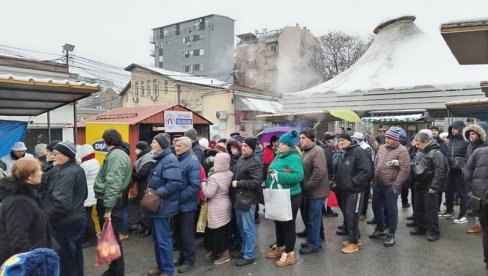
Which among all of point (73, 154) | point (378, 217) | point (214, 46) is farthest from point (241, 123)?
point (214, 46)

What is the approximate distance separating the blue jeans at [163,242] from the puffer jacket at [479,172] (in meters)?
3.78

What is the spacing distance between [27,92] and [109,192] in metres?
1.87

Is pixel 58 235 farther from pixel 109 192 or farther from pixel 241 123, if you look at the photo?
pixel 241 123

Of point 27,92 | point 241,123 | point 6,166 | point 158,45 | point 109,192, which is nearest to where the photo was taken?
point 109,192

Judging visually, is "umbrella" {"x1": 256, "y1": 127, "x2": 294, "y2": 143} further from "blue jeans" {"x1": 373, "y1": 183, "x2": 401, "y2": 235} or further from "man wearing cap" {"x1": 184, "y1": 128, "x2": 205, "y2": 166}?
"blue jeans" {"x1": 373, "y1": 183, "x2": 401, "y2": 235}

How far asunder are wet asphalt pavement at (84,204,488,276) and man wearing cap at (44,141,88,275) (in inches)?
41.7

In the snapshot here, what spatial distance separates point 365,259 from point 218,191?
222 centimetres

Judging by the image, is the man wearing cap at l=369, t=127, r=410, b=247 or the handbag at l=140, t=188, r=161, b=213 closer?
the handbag at l=140, t=188, r=161, b=213

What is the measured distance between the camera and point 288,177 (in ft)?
15.5

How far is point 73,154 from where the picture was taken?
3.88 m

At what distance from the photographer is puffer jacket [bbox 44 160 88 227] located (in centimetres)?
362

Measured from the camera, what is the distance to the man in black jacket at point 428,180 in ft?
18.7

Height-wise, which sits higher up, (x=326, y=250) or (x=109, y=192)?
(x=109, y=192)

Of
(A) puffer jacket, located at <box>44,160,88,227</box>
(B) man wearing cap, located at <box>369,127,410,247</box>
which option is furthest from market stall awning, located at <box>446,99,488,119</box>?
(A) puffer jacket, located at <box>44,160,88,227</box>
